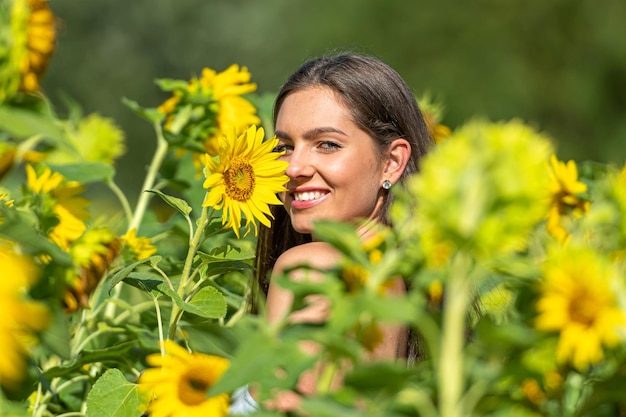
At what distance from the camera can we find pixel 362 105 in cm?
174

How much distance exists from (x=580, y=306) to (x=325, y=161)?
0.95m

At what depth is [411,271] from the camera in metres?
0.80

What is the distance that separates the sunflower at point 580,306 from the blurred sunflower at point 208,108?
47.7 inches

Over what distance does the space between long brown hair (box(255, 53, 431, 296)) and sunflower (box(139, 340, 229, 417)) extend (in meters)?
0.83

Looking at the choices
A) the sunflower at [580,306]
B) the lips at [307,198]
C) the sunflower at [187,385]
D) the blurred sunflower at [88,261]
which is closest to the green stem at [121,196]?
the blurred sunflower at [88,261]

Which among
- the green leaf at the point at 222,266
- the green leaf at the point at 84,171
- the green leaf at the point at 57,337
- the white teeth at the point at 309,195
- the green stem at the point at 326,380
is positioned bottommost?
the green stem at the point at 326,380

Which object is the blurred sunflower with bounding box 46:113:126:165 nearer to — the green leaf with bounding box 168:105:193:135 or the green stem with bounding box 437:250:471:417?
the green leaf with bounding box 168:105:193:135

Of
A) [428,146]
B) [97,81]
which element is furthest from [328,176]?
[97,81]

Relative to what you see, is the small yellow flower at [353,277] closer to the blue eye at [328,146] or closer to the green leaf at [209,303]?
the green leaf at [209,303]

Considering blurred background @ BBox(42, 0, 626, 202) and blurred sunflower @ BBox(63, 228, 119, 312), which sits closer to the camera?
blurred sunflower @ BBox(63, 228, 119, 312)

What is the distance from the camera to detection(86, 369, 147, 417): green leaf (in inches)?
48.4

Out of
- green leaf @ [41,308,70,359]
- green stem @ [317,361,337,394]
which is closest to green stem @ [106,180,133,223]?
green leaf @ [41,308,70,359]

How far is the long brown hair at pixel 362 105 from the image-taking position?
68.9 inches

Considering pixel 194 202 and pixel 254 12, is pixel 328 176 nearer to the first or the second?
A: pixel 194 202
